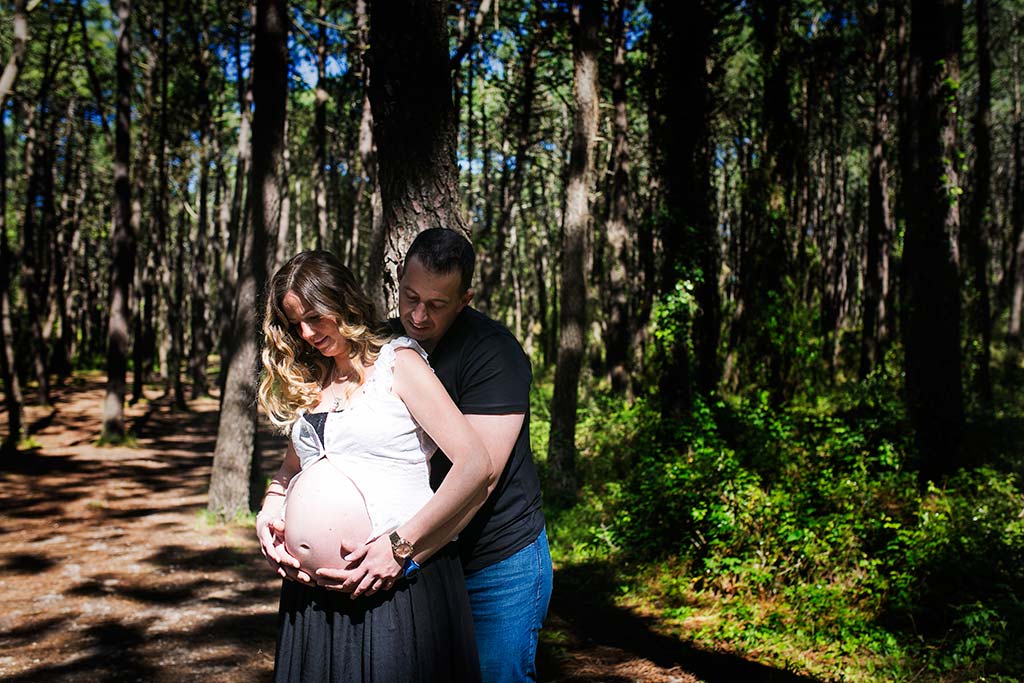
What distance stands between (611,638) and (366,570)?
4414 millimetres

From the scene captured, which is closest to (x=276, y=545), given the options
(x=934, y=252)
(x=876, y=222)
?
(x=934, y=252)

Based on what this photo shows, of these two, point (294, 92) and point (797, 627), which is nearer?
point (797, 627)

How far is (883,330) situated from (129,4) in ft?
62.6

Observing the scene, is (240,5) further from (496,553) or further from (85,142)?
(496,553)

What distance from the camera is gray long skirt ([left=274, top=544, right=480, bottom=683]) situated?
2.18 metres

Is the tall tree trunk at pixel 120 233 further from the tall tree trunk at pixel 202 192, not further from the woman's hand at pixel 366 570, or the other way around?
the woman's hand at pixel 366 570

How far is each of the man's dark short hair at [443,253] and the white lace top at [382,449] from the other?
11.2 inches

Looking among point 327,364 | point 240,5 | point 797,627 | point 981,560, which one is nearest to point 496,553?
point 327,364

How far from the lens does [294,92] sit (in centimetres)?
2170

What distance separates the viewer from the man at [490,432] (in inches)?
92.4

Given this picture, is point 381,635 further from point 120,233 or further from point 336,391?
point 120,233

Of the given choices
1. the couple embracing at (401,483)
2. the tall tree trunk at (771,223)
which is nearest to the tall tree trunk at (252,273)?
the tall tree trunk at (771,223)

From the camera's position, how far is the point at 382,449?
7.28 ft

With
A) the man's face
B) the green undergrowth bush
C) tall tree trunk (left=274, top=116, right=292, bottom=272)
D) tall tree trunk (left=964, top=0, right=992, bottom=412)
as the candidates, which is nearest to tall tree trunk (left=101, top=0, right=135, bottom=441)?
tall tree trunk (left=274, top=116, right=292, bottom=272)
